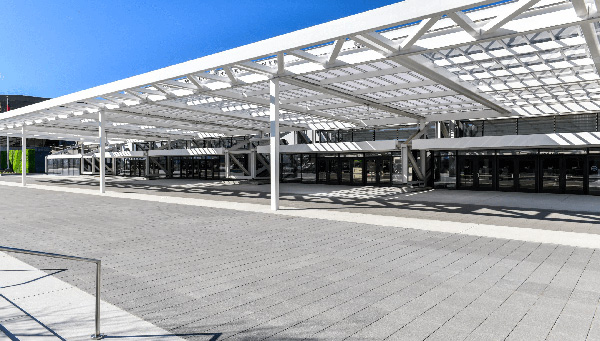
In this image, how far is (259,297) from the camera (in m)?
4.67

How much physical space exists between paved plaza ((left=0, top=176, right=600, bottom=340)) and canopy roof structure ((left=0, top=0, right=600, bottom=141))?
4.45m

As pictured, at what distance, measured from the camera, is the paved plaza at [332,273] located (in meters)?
3.86

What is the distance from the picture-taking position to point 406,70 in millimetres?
12094

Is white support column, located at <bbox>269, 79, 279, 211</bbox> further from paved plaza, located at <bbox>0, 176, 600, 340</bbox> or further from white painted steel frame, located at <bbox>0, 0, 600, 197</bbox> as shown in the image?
paved plaza, located at <bbox>0, 176, 600, 340</bbox>

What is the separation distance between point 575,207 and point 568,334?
1252cm

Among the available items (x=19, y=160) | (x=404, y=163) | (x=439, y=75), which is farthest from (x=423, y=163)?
(x=19, y=160)

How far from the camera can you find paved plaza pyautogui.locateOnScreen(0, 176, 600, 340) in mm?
3857

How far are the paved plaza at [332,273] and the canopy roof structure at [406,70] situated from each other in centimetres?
445

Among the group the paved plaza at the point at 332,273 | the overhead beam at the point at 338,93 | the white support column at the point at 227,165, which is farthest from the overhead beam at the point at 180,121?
the overhead beam at the point at 338,93

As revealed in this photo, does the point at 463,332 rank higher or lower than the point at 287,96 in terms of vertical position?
lower

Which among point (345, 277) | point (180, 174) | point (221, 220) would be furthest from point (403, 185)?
point (180, 174)

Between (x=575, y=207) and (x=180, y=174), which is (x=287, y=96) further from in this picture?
(x=180, y=174)

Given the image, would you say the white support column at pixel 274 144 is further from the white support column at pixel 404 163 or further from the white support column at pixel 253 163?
the white support column at pixel 253 163

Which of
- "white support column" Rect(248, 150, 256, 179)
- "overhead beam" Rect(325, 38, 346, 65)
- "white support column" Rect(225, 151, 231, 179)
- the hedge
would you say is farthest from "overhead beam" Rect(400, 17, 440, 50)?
the hedge
